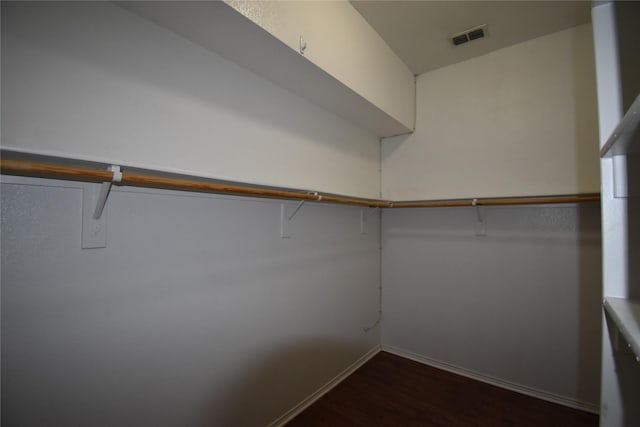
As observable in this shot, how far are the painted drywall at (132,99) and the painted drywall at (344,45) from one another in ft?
1.13

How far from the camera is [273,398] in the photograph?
1.56 metres

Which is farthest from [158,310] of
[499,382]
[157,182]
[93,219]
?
[499,382]

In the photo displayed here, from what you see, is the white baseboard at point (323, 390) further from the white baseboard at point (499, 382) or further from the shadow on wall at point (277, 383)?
the white baseboard at point (499, 382)

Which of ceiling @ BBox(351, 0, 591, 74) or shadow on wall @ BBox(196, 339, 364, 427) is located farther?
ceiling @ BBox(351, 0, 591, 74)

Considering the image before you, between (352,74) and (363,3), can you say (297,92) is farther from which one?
(363,3)

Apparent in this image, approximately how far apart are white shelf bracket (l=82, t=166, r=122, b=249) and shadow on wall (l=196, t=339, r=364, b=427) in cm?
94

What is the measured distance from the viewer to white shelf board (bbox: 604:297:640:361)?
0.55m

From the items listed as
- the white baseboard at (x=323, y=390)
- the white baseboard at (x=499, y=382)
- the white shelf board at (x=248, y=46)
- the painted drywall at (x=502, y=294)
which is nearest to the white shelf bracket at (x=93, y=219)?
the white shelf board at (x=248, y=46)

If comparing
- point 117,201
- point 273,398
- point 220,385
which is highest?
point 117,201

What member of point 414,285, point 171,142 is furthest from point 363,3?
point 414,285

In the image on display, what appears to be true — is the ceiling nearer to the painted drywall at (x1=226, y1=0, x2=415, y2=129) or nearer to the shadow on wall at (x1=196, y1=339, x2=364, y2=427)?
Answer: the painted drywall at (x1=226, y1=0, x2=415, y2=129)

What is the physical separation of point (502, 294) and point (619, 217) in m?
1.48

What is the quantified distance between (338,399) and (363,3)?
2.64m

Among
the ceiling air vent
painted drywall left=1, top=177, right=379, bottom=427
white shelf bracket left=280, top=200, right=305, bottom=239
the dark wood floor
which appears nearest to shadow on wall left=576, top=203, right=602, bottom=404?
the dark wood floor
